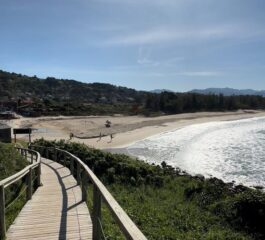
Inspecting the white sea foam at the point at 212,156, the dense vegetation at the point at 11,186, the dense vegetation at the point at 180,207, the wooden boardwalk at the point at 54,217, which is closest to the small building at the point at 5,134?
the white sea foam at the point at 212,156

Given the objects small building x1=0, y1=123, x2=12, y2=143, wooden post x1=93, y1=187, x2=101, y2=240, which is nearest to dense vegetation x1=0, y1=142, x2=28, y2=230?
wooden post x1=93, y1=187, x2=101, y2=240

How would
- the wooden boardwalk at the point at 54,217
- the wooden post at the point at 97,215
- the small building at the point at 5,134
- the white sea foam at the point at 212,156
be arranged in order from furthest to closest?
the small building at the point at 5,134 < the white sea foam at the point at 212,156 < the wooden boardwalk at the point at 54,217 < the wooden post at the point at 97,215

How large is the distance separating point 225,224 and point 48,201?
6208 millimetres

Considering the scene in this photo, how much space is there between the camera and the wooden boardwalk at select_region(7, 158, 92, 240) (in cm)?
673

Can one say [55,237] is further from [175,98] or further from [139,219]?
[175,98]

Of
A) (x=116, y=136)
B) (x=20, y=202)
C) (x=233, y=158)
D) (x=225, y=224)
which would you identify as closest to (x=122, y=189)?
(x=225, y=224)

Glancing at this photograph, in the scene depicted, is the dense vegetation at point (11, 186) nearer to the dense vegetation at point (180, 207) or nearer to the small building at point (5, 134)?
the dense vegetation at point (180, 207)

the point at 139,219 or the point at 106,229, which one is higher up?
the point at 106,229

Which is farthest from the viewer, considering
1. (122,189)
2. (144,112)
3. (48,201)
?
(144,112)

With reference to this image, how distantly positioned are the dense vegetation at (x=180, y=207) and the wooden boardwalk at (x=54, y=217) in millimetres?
732

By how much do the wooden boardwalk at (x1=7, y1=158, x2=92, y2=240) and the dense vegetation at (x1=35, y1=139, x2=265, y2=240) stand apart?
2.40 feet

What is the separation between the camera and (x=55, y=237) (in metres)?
6.55

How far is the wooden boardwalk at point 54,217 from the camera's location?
673 centimetres

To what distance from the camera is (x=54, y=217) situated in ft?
26.2
